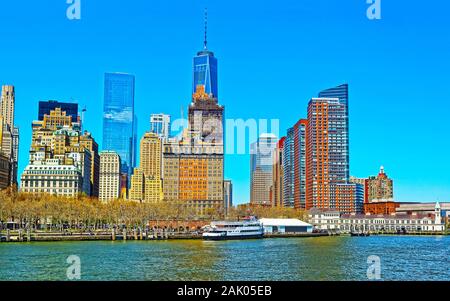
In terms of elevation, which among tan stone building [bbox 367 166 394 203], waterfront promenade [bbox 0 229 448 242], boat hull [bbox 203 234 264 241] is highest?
tan stone building [bbox 367 166 394 203]

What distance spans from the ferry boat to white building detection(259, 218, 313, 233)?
20.7 feet

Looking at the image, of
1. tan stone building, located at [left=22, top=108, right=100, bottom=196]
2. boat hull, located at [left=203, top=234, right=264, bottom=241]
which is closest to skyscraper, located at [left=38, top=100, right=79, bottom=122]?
tan stone building, located at [left=22, top=108, right=100, bottom=196]

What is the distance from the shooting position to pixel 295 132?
286 feet

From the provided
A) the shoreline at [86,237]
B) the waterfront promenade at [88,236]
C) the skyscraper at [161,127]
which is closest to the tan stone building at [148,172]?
the skyscraper at [161,127]

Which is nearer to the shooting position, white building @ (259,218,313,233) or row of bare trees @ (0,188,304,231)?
row of bare trees @ (0,188,304,231)

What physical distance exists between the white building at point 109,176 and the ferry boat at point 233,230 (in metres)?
63.5

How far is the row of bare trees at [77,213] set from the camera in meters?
42.3

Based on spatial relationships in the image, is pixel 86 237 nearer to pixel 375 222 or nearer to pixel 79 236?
pixel 79 236

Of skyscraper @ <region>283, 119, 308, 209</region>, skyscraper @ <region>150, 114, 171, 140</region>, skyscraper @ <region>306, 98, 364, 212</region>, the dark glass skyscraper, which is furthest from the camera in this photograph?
the dark glass skyscraper

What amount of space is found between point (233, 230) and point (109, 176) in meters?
66.5

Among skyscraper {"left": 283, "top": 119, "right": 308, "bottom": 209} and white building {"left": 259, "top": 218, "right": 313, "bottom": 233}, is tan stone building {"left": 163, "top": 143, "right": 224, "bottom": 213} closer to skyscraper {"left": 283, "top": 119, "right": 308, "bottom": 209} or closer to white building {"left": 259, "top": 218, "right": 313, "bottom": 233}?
skyscraper {"left": 283, "top": 119, "right": 308, "bottom": 209}

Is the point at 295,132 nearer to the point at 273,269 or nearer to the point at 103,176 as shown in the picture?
the point at 103,176

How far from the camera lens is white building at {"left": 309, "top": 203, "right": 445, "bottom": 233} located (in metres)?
69.2

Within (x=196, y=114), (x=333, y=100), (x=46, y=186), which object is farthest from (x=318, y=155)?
(x=46, y=186)
